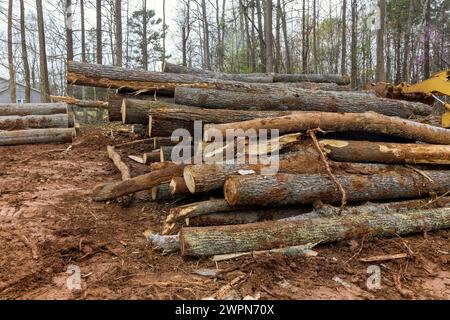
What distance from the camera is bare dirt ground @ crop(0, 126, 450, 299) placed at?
3.06m

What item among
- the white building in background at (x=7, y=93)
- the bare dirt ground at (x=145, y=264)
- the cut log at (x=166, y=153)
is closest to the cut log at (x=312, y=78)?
the cut log at (x=166, y=153)

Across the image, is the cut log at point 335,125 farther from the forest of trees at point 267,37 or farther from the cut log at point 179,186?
the forest of trees at point 267,37

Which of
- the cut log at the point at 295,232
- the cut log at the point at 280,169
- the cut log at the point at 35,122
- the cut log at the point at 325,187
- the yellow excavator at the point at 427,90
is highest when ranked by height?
the yellow excavator at the point at 427,90

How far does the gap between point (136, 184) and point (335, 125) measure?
2.86 metres

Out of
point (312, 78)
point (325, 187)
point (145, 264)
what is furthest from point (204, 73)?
point (145, 264)

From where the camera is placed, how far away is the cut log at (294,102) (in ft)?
21.1

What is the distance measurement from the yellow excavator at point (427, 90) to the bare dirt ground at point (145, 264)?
15.1 ft

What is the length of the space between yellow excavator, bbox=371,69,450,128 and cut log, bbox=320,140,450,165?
3.00m

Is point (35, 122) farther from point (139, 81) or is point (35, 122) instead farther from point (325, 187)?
point (325, 187)

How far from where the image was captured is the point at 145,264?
3.55 meters

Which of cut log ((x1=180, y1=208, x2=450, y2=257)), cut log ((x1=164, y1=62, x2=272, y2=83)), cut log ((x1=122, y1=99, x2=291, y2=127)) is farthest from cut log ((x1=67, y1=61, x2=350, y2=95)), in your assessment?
cut log ((x1=180, y1=208, x2=450, y2=257))

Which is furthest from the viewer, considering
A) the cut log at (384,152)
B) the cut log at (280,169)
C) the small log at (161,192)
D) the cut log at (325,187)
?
the small log at (161,192)

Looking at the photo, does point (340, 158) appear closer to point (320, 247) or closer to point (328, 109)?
point (320, 247)

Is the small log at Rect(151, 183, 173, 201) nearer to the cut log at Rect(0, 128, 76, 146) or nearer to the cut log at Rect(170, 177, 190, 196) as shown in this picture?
the cut log at Rect(170, 177, 190, 196)
